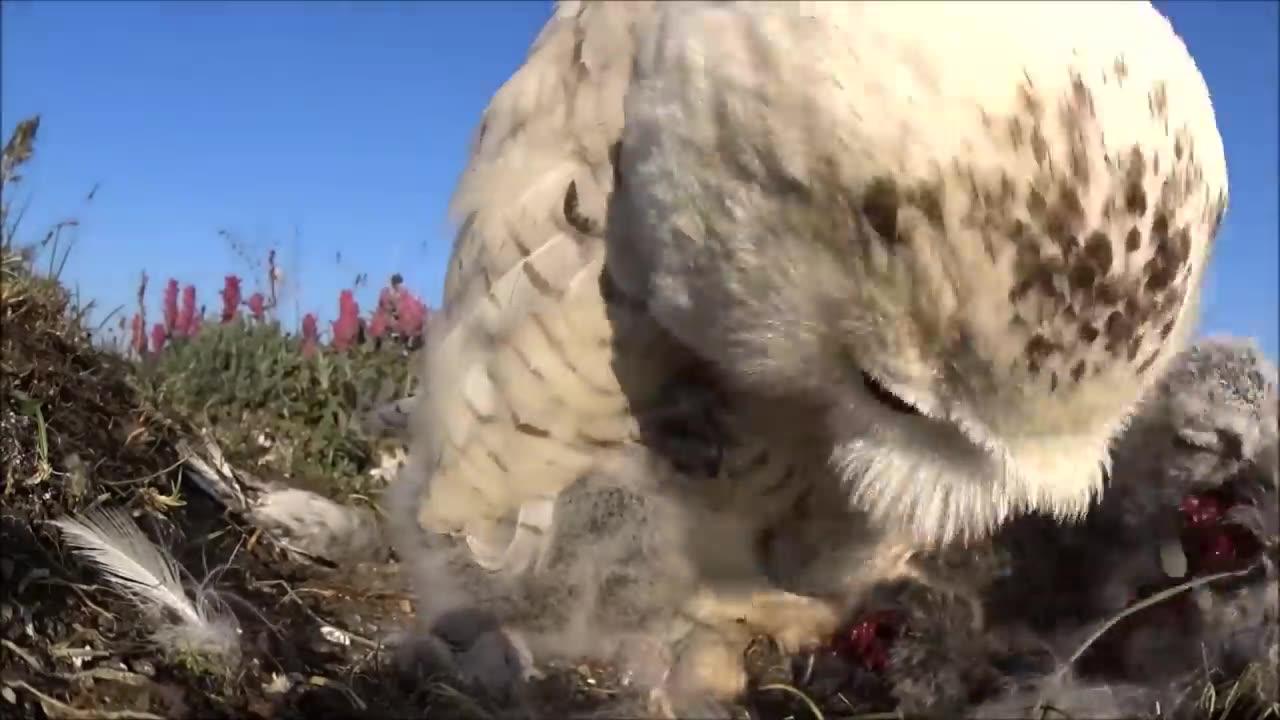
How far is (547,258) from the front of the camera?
4.06 feet

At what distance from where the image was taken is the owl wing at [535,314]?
1222 mm

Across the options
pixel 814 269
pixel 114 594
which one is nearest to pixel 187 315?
pixel 114 594

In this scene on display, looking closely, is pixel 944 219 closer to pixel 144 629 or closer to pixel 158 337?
pixel 144 629

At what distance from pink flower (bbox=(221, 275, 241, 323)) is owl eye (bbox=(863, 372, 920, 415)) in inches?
86.3

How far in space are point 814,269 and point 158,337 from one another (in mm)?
2229

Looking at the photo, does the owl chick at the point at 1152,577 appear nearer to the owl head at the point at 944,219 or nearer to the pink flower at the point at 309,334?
the owl head at the point at 944,219

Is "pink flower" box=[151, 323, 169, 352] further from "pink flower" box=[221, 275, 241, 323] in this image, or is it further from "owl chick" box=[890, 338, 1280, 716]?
"owl chick" box=[890, 338, 1280, 716]

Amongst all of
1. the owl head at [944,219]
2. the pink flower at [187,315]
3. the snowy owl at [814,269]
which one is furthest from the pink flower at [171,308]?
the owl head at [944,219]

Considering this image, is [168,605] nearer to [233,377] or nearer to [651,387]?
[651,387]

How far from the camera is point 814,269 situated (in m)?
0.95

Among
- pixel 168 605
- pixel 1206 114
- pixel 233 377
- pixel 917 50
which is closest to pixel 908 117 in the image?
pixel 917 50

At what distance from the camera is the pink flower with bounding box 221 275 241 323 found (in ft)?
9.36

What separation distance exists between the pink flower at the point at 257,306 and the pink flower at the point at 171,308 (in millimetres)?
192

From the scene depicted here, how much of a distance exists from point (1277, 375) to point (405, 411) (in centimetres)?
141
